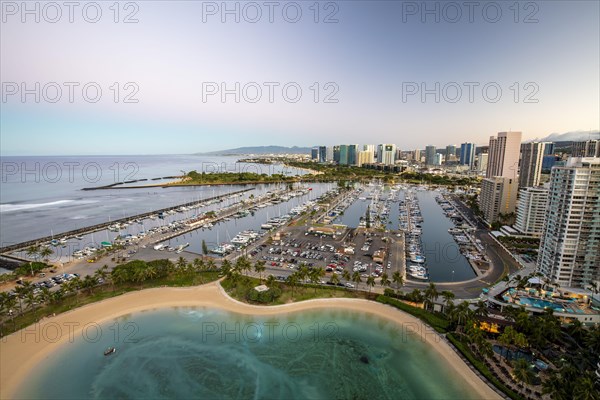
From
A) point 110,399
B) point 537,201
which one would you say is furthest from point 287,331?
point 537,201

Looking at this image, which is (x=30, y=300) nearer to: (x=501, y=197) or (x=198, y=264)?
(x=198, y=264)

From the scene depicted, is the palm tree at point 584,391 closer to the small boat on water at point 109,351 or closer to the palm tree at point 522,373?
the palm tree at point 522,373

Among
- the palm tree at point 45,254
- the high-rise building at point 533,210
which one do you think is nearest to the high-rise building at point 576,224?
the high-rise building at point 533,210

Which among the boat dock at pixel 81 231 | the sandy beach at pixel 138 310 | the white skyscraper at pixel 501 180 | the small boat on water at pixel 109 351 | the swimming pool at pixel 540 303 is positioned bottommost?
the small boat on water at pixel 109 351

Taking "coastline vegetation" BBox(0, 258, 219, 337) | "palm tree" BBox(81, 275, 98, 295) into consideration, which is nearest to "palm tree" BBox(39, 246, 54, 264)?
"coastline vegetation" BBox(0, 258, 219, 337)

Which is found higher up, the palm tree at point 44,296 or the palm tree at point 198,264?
the palm tree at point 198,264

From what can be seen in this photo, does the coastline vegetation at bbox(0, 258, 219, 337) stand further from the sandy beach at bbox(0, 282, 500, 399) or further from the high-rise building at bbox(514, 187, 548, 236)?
the high-rise building at bbox(514, 187, 548, 236)

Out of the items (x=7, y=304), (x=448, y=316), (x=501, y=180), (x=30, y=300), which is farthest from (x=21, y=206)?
(x=501, y=180)
